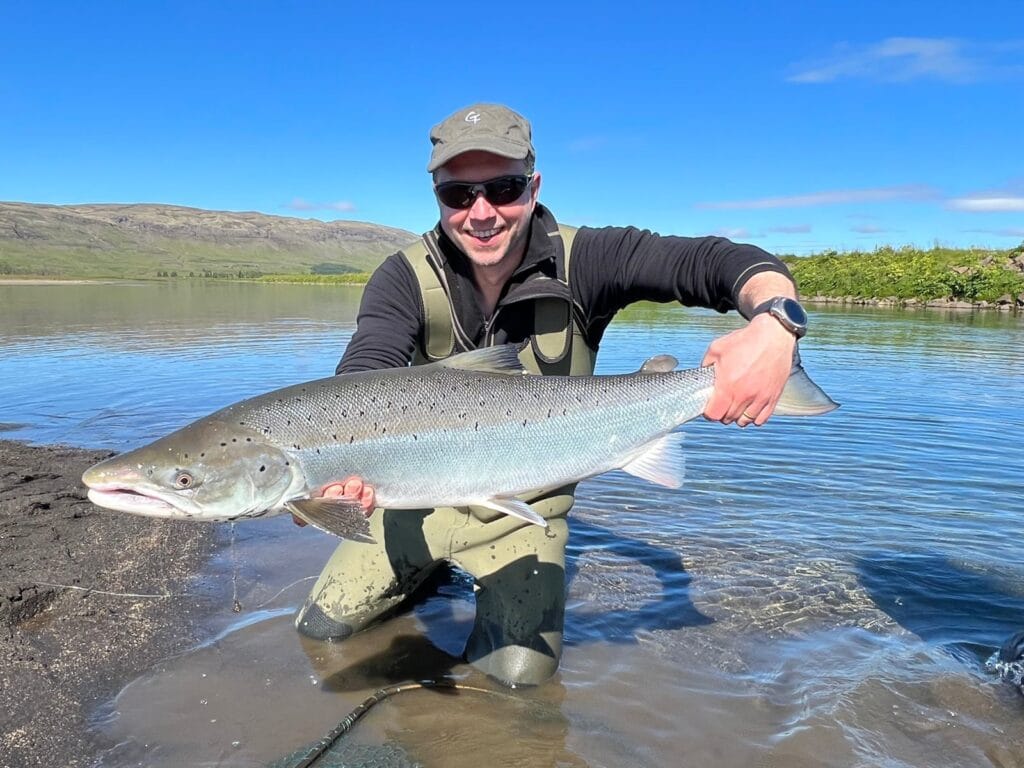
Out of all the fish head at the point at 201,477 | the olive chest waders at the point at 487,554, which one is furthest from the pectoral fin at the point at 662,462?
the fish head at the point at 201,477

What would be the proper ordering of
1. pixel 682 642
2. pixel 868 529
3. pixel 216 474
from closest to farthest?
pixel 216 474, pixel 682 642, pixel 868 529

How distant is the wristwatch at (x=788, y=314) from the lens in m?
3.14

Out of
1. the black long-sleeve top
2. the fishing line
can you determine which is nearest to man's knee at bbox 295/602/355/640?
the fishing line

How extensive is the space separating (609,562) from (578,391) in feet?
9.87

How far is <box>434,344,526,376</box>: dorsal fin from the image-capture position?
140 inches

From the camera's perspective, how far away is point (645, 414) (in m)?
3.43

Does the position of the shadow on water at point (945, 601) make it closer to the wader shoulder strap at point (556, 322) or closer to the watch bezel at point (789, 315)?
the watch bezel at point (789, 315)

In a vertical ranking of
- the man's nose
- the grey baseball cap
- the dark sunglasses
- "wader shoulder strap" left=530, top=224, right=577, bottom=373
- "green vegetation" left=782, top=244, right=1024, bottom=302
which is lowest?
"wader shoulder strap" left=530, top=224, right=577, bottom=373

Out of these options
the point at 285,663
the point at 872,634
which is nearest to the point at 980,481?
the point at 872,634

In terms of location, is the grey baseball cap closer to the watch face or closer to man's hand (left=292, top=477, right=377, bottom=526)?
the watch face

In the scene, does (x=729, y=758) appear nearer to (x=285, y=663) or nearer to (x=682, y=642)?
(x=682, y=642)

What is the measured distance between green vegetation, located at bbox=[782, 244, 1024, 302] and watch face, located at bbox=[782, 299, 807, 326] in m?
40.9

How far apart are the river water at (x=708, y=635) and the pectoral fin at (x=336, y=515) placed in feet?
3.93

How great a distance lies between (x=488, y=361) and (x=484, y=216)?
0.86m
